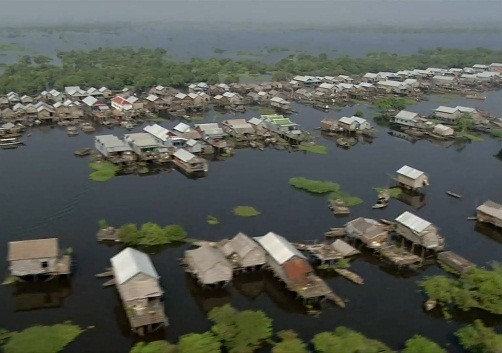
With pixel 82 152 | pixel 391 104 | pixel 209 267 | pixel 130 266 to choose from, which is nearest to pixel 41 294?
pixel 130 266

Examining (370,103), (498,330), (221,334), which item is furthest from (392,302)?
(370,103)

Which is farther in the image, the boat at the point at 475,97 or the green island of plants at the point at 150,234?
the boat at the point at 475,97

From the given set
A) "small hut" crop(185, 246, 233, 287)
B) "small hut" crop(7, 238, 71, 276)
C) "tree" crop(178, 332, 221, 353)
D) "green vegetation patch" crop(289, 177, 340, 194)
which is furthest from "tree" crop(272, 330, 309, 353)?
"green vegetation patch" crop(289, 177, 340, 194)

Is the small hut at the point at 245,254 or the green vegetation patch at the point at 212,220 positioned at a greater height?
the small hut at the point at 245,254

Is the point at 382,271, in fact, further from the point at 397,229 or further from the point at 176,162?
the point at 176,162

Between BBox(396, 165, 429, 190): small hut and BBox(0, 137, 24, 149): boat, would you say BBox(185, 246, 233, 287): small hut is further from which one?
BBox(0, 137, 24, 149): boat

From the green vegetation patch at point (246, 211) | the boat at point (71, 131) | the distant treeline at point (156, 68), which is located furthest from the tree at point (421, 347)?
the distant treeline at point (156, 68)

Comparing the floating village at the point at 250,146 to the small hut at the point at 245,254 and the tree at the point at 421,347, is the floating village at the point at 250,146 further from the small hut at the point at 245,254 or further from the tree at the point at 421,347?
the tree at the point at 421,347
